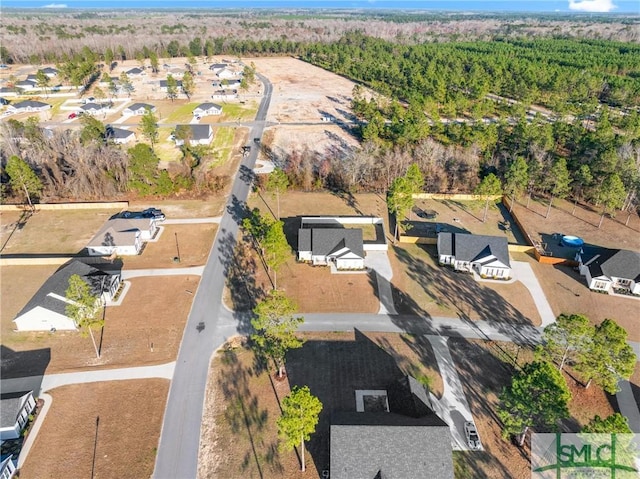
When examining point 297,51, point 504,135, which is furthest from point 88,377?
point 297,51

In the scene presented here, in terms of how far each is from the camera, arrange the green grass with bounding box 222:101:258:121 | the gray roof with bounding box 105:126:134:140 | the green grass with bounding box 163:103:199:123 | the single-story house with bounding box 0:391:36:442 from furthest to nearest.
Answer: the green grass with bounding box 222:101:258:121, the green grass with bounding box 163:103:199:123, the gray roof with bounding box 105:126:134:140, the single-story house with bounding box 0:391:36:442

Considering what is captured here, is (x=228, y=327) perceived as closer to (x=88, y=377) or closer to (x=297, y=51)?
(x=88, y=377)

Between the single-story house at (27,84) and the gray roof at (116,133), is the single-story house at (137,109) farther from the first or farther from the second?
the single-story house at (27,84)

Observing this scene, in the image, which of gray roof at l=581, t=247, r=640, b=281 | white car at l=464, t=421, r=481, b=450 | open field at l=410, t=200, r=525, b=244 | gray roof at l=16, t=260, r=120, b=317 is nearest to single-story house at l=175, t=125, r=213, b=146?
gray roof at l=16, t=260, r=120, b=317

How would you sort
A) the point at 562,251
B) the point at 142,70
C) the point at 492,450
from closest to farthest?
1. the point at 492,450
2. the point at 562,251
3. the point at 142,70

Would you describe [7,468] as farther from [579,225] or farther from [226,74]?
[226,74]

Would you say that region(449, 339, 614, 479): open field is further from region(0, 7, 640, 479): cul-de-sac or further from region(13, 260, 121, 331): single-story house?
region(13, 260, 121, 331): single-story house
